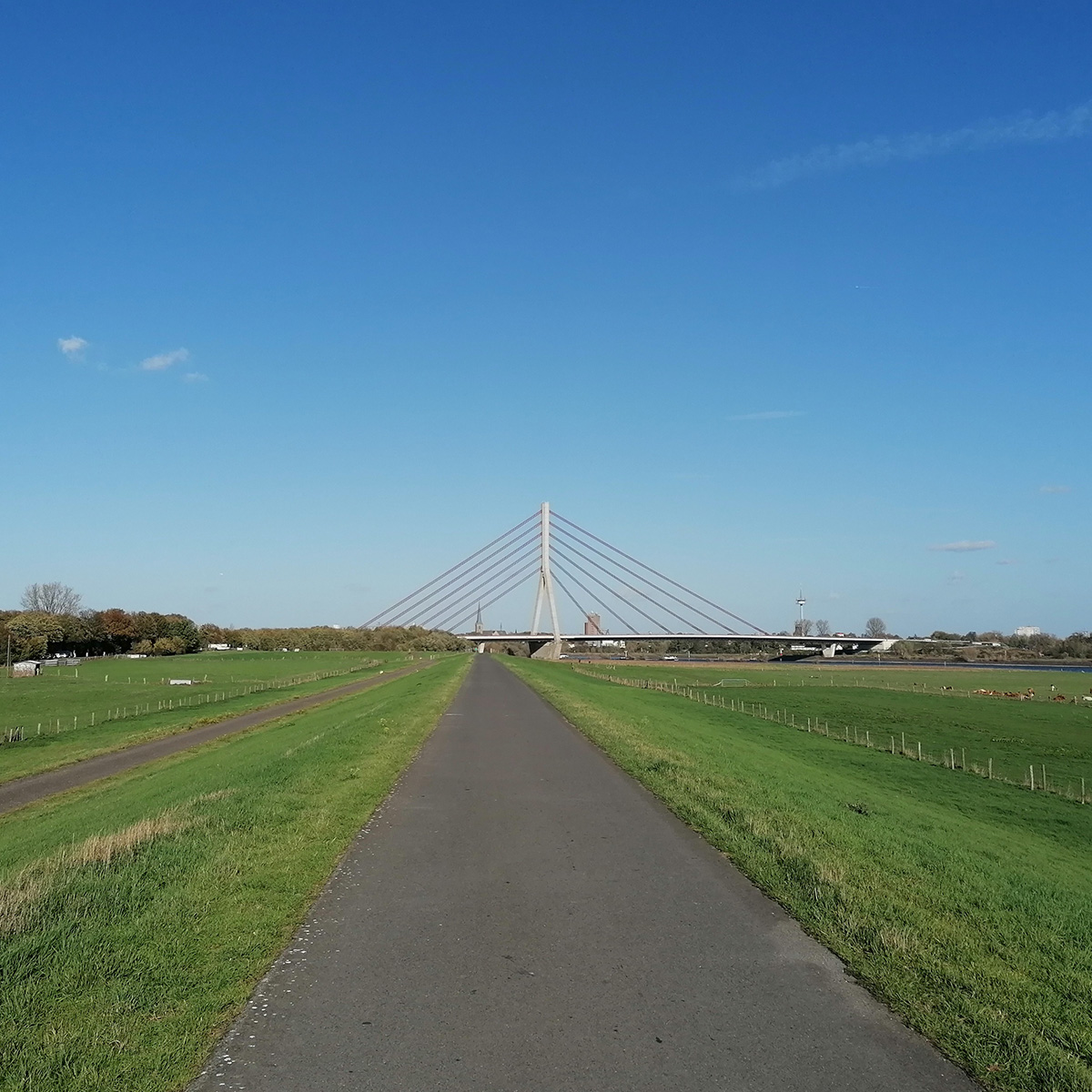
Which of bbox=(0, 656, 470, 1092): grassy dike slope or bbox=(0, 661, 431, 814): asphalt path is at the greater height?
bbox=(0, 656, 470, 1092): grassy dike slope

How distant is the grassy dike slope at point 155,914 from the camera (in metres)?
5.56

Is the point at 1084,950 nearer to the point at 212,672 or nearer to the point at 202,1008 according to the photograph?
the point at 202,1008

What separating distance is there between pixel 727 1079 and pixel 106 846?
918cm

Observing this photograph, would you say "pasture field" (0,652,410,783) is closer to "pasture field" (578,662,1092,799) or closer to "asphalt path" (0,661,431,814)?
"asphalt path" (0,661,431,814)

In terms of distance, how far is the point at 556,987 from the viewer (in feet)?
22.4

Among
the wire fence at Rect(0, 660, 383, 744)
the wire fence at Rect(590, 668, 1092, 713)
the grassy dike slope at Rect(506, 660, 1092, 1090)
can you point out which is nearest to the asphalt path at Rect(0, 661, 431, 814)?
the wire fence at Rect(0, 660, 383, 744)

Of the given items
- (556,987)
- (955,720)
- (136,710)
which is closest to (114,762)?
(136,710)

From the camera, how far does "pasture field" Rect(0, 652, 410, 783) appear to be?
1377 inches

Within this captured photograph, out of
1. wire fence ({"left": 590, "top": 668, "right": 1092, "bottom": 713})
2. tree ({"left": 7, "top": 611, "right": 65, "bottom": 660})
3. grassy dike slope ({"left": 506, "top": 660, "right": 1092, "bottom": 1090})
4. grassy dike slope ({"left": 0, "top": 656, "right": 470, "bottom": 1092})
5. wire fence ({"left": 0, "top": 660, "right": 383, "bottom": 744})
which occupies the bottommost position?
wire fence ({"left": 590, "top": 668, "right": 1092, "bottom": 713})

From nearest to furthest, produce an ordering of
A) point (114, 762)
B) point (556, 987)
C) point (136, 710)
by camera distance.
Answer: point (556, 987)
point (114, 762)
point (136, 710)

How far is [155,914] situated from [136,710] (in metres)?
50.7

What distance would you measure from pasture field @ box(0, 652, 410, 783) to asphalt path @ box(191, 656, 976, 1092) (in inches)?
956

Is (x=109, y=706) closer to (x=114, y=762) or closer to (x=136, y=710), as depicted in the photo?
(x=136, y=710)

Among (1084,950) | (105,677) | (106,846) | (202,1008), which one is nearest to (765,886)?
(1084,950)
